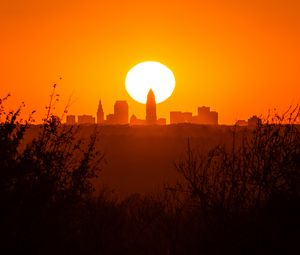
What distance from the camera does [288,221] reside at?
12750 millimetres

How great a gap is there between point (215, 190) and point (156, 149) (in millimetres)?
142192

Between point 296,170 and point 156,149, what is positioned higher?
point 156,149

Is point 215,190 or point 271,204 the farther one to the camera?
point 215,190

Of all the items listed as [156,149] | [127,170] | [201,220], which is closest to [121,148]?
[156,149]

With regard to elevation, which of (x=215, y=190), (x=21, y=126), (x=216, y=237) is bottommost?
(x=216, y=237)

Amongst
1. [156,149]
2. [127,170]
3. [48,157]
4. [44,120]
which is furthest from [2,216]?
[156,149]

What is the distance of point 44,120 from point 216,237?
4.66 m

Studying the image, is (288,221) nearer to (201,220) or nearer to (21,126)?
(201,220)

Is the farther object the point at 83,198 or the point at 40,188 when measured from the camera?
the point at 83,198

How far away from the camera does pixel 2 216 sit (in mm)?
10344

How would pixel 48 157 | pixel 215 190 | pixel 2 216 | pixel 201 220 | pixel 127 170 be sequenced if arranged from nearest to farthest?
pixel 2 216
pixel 48 157
pixel 215 190
pixel 201 220
pixel 127 170

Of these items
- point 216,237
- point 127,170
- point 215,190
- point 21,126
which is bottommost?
point 216,237

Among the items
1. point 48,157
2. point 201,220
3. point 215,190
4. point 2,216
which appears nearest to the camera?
point 2,216

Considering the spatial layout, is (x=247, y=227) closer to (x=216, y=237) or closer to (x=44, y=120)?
(x=216, y=237)
